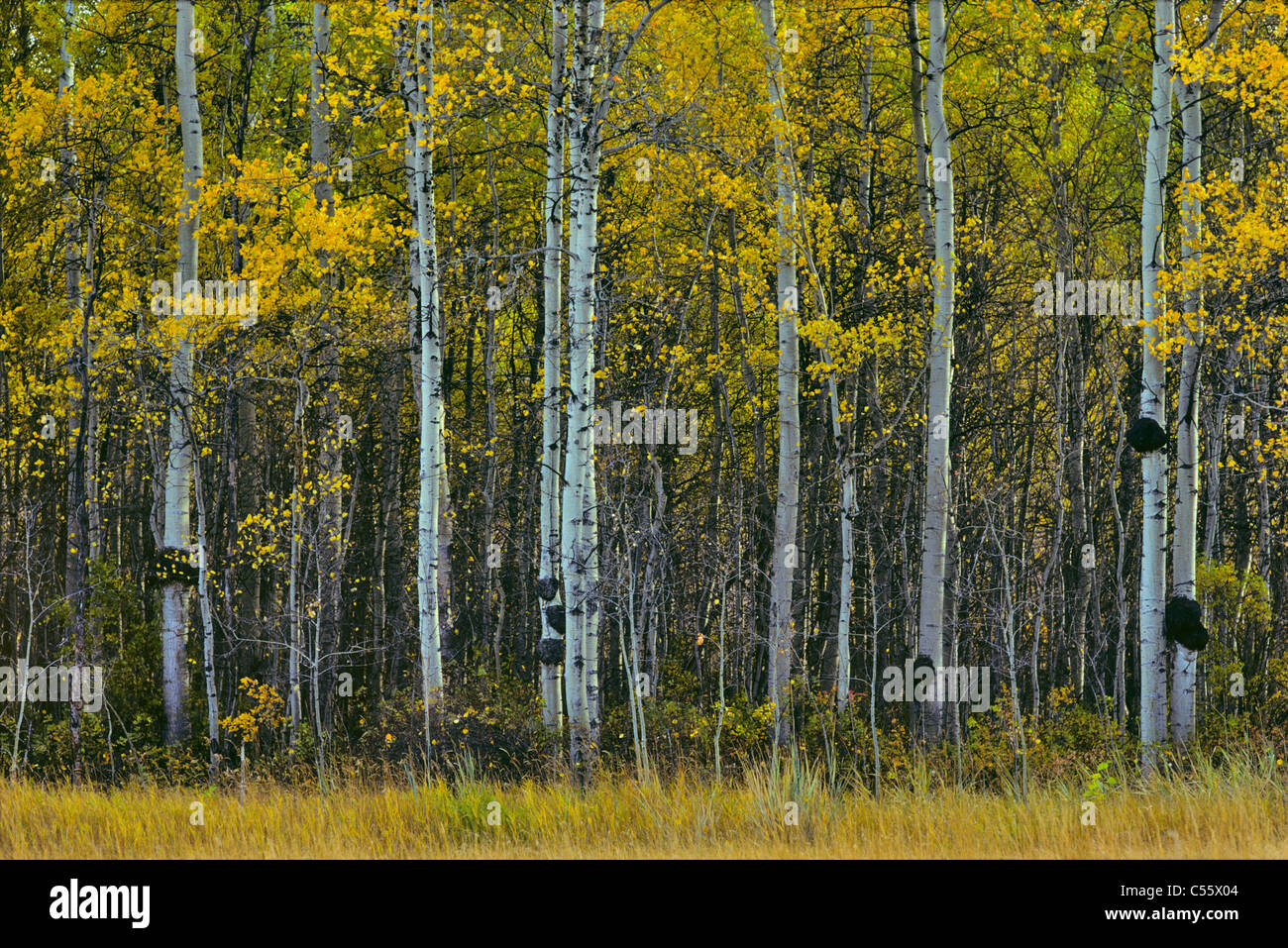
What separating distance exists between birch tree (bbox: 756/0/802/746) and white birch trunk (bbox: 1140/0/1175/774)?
338 cm

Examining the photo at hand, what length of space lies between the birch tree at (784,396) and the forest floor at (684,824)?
386cm

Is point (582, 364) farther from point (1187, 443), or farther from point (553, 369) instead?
point (1187, 443)

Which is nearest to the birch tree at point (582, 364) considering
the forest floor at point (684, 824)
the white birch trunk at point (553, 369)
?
the white birch trunk at point (553, 369)

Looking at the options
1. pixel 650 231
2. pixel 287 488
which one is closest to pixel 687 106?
pixel 650 231

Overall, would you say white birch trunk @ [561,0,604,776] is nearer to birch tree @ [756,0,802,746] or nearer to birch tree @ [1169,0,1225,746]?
birch tree @ [756,0,802,746]

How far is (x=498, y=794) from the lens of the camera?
7.84 meters

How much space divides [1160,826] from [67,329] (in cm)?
1183

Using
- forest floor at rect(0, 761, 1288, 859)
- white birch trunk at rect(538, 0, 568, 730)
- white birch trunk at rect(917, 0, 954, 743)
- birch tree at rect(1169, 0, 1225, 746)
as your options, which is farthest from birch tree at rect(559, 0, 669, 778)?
birch tree at rect(1169, 0, 1225, 746)

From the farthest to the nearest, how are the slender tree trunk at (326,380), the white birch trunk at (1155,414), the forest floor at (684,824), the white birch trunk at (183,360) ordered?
the slender tree trunk at (326,380), the white birch trunk at (183,360), the white birch trunk at (1155,414), the forest floor at (684,824)

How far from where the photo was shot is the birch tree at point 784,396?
11.6 m

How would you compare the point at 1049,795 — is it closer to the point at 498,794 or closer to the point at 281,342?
the point at 498,794

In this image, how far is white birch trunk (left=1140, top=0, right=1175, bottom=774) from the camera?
32.1 feet

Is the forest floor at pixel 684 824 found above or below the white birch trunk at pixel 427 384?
below

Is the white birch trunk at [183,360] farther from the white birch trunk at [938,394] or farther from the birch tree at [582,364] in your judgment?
the white birch trunk at [938,394]
